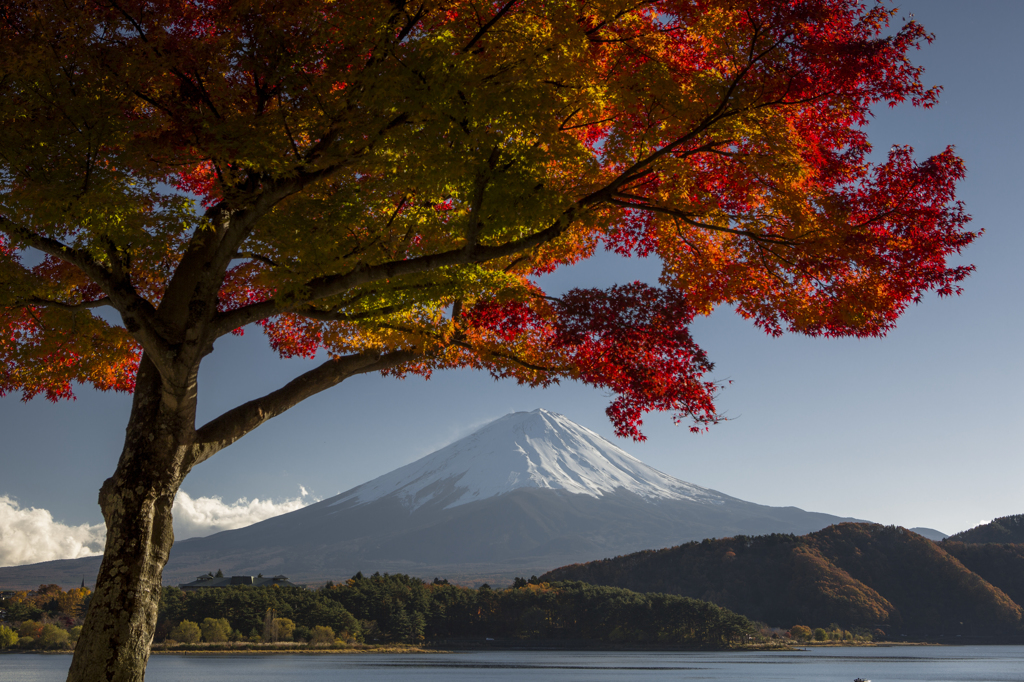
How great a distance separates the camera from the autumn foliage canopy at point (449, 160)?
16.9 feet

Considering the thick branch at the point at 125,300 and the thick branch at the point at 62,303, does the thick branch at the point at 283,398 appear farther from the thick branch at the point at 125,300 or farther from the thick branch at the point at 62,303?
the thick branch at the point at 62,303

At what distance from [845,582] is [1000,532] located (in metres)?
39.0

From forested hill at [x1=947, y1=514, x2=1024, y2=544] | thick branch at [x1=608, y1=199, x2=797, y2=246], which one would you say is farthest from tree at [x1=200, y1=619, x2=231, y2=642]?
forested hill at [x1=947, y1=514, x2=1024, y2=544]

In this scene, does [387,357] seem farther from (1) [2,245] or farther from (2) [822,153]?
(2) [822,153]

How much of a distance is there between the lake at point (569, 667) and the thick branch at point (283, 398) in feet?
196

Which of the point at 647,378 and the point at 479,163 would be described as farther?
the point at 647,378

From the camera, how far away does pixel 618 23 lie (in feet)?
19.8

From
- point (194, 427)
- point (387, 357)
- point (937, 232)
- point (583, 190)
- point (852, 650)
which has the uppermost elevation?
point (583, 190)

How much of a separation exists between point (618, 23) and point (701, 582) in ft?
340

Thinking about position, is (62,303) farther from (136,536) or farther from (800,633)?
(800,633)

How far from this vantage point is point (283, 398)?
22.6ft

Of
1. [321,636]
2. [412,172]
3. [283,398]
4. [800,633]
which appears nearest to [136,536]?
[283,398]

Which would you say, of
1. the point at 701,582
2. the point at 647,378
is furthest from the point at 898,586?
the point at 647,378

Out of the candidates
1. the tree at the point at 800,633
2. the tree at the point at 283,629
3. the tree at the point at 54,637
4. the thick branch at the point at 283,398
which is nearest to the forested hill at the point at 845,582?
the tree at the point at 800,633
